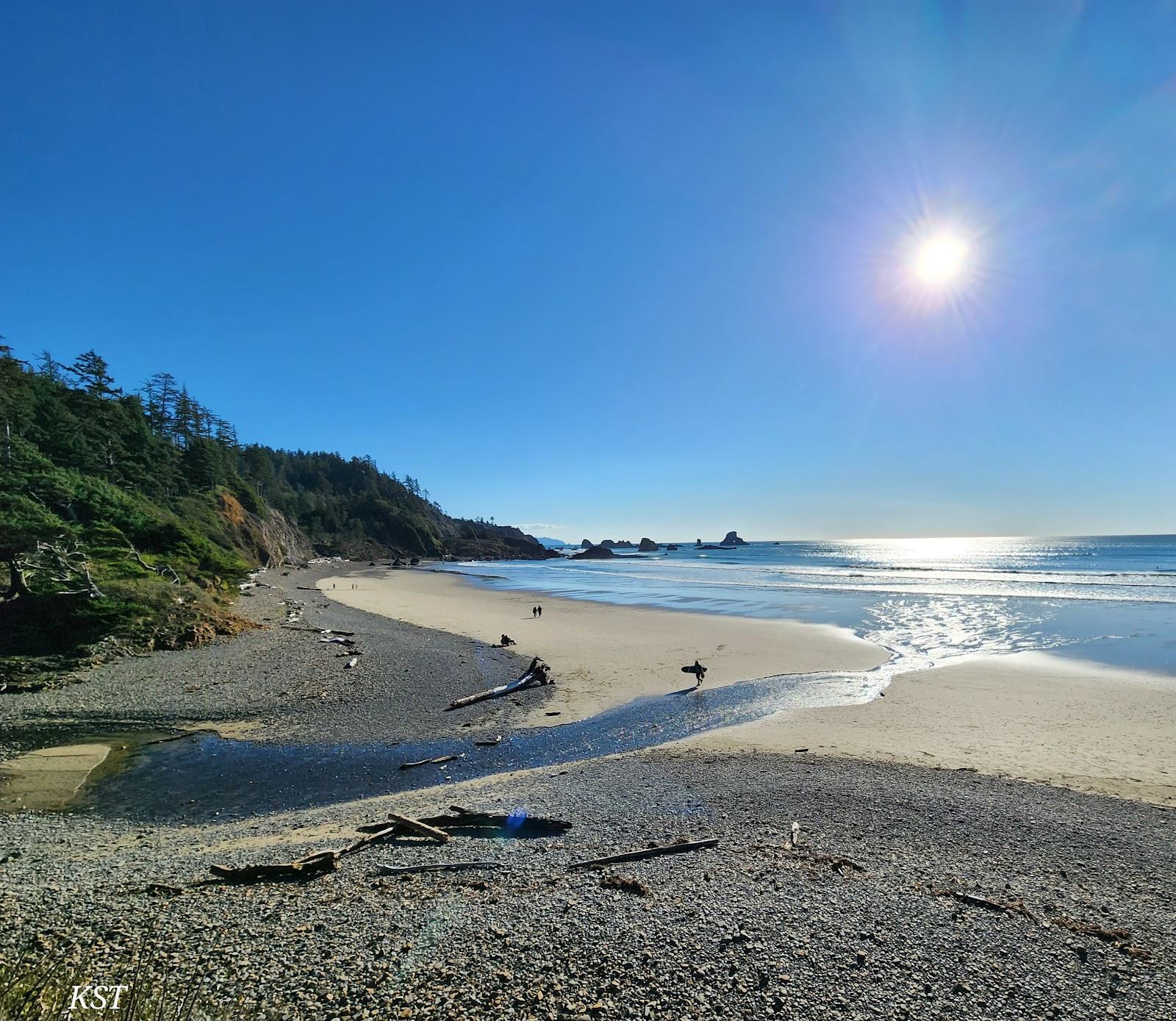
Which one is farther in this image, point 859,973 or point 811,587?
point 811,587

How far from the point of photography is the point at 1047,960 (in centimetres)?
452

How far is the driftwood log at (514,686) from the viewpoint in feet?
46.3

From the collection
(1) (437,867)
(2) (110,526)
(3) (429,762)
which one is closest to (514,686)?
(3) (429,762)

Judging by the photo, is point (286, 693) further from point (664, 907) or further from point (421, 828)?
point (664, 907)

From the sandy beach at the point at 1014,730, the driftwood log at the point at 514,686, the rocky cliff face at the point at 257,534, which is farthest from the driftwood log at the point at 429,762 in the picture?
the rocky cliff face at the point at 257,534

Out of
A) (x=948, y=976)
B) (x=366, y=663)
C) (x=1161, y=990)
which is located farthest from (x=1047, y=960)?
(x=366, y=663)

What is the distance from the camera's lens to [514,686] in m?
15.6

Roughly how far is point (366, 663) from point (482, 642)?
590 centimetres

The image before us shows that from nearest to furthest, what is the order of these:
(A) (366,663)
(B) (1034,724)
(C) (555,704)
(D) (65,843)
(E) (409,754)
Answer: (D) (65,843), (E) (409,754), (B) (1034,724), (C) (555,704), (A) (366,663)

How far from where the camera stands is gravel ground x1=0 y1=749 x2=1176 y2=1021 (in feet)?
13.3

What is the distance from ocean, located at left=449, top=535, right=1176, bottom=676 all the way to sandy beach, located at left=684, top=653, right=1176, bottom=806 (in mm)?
3733

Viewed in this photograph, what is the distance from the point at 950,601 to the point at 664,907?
41815 millimetres

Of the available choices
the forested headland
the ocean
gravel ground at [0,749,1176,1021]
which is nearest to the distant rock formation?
the ocean

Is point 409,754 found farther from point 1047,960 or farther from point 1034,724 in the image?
point 1034,724
